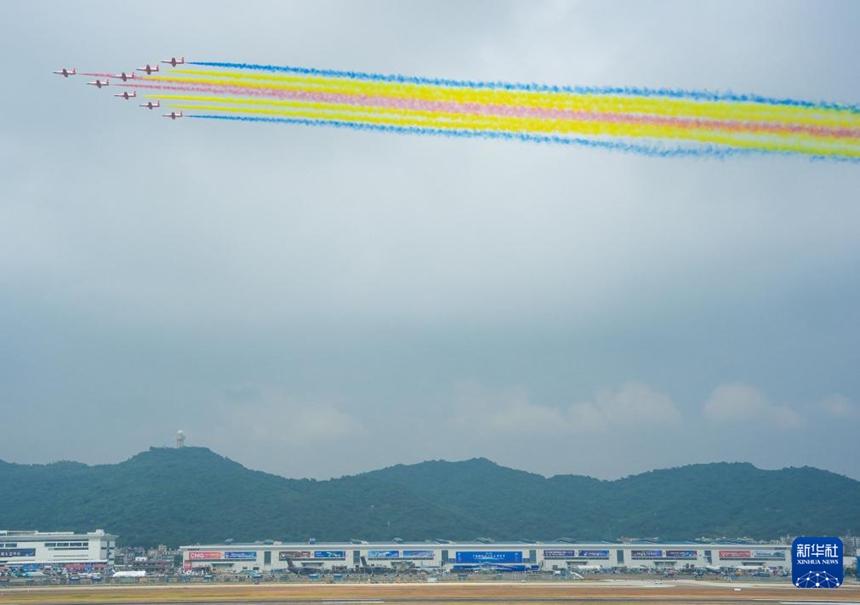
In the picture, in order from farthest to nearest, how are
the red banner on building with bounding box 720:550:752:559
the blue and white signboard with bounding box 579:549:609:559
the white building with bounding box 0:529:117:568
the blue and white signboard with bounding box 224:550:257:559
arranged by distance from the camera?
the red banner on building with bounding box 720:550:752:559, the blue and white signboard with bounding box 579:549:609:559, the white building with bounding box 0:529:117:568, the blue and white signboard with bounding box 224:550:257:559

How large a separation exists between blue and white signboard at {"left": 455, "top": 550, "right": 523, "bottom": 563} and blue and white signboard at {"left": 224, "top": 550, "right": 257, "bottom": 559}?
4407cm

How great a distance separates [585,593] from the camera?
11688 cm

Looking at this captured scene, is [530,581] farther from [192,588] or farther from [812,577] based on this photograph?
[812,577]

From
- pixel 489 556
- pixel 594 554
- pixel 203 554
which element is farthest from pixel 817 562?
pixel 203 554

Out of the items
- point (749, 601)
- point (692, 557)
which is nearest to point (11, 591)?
point (749, 601)

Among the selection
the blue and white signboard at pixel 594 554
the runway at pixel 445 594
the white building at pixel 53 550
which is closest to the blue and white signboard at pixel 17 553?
the white building at pixel 53 550

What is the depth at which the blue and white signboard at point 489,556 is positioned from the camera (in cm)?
17725

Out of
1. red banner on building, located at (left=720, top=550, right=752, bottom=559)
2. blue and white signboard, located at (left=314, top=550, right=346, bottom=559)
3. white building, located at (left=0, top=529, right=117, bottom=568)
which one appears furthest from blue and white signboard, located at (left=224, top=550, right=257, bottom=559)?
red banner on building, located at (left=720, top=550, right=752, bottom=559)

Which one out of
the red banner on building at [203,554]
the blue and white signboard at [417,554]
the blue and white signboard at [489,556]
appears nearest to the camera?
the red banner on building at [203,554]

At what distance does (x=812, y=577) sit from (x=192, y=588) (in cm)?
11311

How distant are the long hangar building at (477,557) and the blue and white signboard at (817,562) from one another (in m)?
141

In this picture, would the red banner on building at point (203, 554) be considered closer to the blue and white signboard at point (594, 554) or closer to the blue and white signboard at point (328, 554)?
the blue and white signboard at point (328, 554)

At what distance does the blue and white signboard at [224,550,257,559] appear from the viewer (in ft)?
579

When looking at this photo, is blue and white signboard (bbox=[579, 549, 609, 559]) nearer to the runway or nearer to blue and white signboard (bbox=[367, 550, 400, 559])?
the runway
